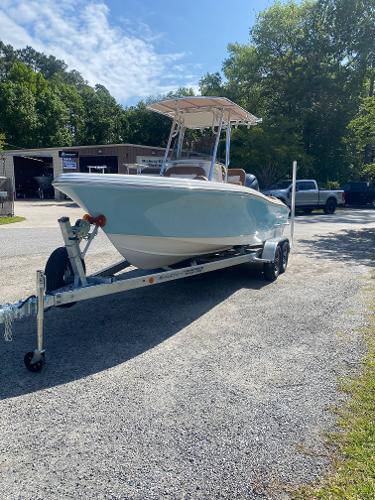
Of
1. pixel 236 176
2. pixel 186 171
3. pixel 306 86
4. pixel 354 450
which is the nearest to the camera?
pixel 354 450

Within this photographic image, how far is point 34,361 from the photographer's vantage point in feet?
12.4

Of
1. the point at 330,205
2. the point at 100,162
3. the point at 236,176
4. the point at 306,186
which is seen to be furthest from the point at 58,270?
the point at 100,162

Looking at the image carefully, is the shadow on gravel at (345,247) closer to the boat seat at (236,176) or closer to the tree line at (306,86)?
the boat seat at (236,176)

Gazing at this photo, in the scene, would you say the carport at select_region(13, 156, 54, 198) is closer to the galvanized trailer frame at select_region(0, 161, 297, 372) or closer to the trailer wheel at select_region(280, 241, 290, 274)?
the trailer wheel at select_region(280, 241, 290, 274)

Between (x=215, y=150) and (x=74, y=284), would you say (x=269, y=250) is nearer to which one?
(x=215, y=150)

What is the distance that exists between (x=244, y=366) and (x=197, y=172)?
3695 millimetres

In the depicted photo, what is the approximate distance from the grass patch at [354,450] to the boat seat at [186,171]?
4049 mm

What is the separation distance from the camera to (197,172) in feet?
22.4

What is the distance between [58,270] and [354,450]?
11.2 feet

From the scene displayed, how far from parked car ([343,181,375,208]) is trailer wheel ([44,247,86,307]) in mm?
29140

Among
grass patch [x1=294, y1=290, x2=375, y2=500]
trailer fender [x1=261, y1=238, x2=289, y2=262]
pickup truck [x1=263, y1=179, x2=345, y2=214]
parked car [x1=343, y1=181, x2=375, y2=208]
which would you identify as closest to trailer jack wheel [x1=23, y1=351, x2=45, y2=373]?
grass patch [x1=294, y1=290, x2=375, y2=500]

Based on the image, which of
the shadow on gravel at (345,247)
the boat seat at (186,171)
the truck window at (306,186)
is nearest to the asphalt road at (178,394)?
the boat seat at (186,171)

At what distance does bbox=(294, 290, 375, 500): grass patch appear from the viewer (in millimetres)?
2355

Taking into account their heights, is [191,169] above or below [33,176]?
below
